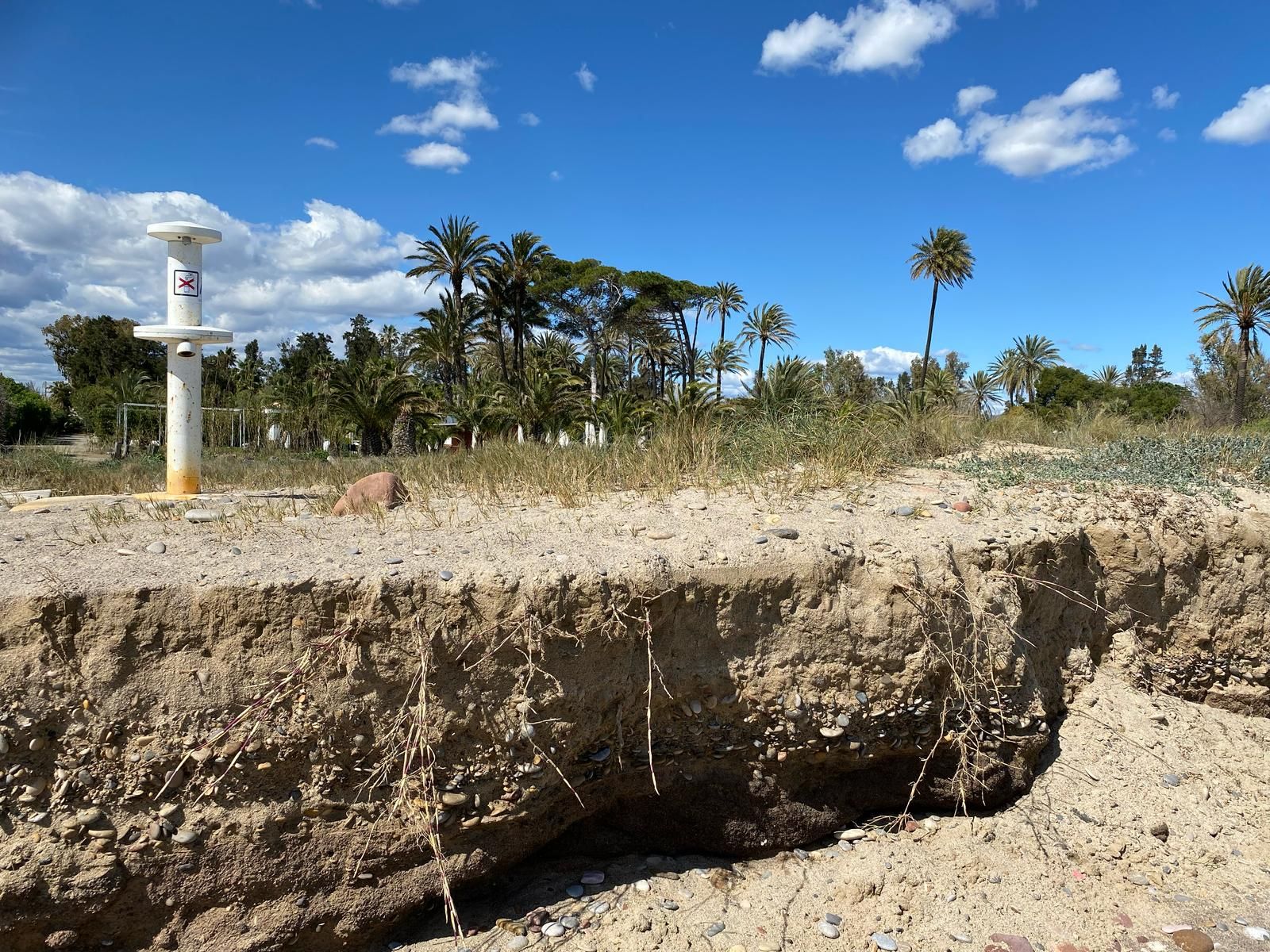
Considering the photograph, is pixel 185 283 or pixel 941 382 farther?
pixel 941 382

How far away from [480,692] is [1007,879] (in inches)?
115

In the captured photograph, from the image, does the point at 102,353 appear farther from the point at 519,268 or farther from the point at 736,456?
the point at 736,456

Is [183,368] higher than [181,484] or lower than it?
higher

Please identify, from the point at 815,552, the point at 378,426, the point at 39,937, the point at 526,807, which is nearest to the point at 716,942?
the point at 526,807

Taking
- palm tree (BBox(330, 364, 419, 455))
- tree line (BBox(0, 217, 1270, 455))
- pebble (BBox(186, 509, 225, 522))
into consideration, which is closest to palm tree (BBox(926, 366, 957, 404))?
tree line (BBox(0, 217, 1270, 455))

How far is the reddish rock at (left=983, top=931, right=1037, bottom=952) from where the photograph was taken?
3.49 m

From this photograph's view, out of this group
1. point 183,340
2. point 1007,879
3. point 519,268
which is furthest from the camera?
point 519,268

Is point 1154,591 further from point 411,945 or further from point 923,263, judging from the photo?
point 923,263

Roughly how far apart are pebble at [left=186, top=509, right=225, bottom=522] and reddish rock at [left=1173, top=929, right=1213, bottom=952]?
228 inches

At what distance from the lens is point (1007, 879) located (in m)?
3.82

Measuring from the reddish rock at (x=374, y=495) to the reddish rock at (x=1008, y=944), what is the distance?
14.6ft

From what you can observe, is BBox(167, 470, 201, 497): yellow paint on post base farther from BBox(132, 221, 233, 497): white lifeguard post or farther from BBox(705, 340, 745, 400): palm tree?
BBox(705, 340, 745, 400): palm tree

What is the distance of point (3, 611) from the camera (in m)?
3.27

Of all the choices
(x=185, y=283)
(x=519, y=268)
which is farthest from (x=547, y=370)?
(x=185, y=283)
